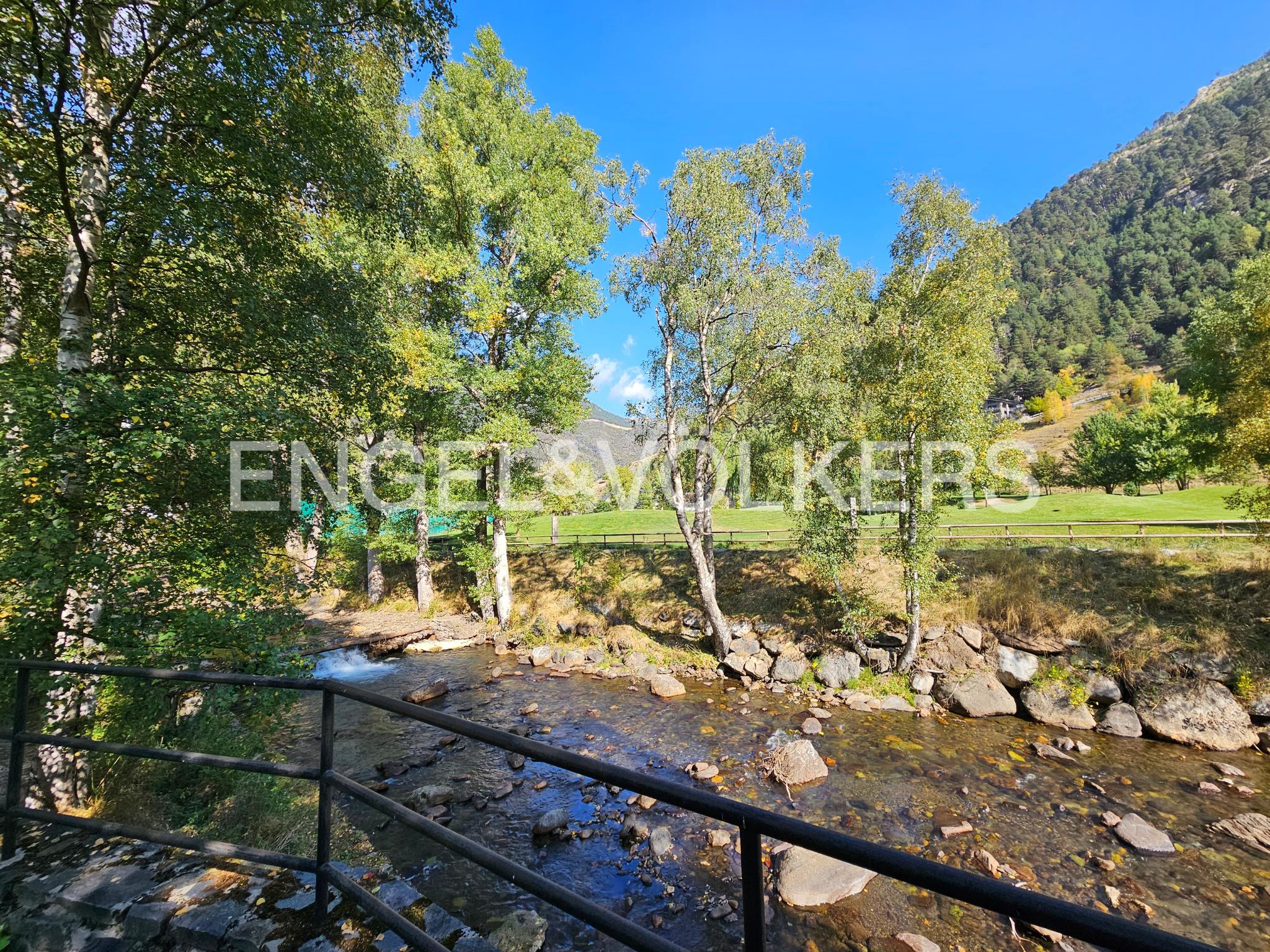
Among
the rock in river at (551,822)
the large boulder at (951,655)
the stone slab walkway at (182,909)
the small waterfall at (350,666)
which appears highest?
the stone slab walkway at (182,909)

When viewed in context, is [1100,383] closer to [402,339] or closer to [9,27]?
[402,339]

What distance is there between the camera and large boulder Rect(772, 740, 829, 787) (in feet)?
32.8

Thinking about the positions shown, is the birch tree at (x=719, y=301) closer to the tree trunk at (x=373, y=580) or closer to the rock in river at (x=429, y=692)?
the rock in river at (x=429, y=692)

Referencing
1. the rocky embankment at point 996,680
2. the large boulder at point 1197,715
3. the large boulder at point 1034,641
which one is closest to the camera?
the large boulder at point 1197,715

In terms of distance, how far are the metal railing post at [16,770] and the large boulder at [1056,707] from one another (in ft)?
55.5

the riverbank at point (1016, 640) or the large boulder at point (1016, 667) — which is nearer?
the riverbank at point (1016, 640)

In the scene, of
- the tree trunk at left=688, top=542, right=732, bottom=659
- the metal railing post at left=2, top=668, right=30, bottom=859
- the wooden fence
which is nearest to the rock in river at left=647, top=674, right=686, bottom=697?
the tree trunk at left=688, top=542, right=732, bottom=659

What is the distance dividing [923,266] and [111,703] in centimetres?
1871

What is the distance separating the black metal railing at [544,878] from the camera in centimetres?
121

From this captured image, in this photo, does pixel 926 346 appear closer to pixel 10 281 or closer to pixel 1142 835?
pixel 1142 835

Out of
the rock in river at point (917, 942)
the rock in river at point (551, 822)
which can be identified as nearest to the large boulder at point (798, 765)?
the rock in river at point (917, 942)

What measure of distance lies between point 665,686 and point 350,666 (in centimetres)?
1072

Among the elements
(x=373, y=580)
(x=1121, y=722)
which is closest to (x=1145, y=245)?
(x=1121, y=722)

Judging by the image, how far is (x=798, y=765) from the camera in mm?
10180
